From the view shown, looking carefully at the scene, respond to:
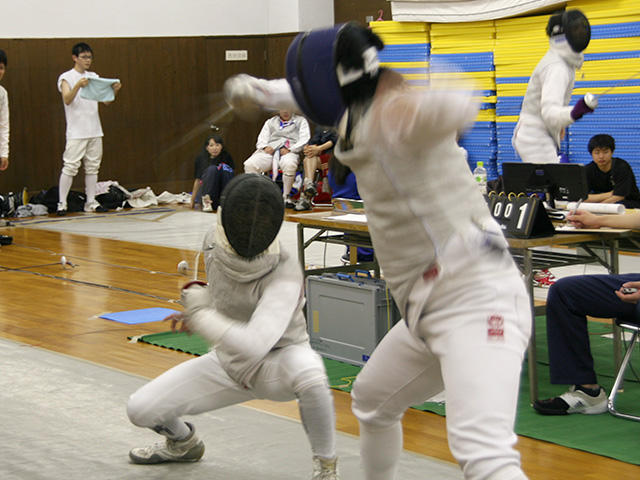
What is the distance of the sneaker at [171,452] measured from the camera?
313 centimetres

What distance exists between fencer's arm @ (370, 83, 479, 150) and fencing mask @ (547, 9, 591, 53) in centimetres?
363

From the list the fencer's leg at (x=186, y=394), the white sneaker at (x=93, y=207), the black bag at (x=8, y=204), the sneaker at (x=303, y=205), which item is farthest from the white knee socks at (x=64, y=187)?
the fencer's leg at (x=186, y=394)

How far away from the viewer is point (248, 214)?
8.95ft

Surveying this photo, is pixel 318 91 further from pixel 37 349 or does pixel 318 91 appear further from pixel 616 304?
pixel 37 349

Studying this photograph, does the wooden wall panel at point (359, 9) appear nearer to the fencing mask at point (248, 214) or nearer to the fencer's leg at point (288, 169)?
the fencer's leg at point (288, 169)

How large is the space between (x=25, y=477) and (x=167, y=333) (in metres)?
2.03

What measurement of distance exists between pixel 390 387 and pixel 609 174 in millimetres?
5456

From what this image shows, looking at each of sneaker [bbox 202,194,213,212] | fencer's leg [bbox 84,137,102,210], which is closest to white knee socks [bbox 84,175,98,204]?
fencer's leg [bbox 84,137,102,210]

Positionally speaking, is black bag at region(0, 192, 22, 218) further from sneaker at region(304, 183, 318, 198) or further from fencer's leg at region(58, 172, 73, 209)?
sneaker at region(304, 183, 318, 198)

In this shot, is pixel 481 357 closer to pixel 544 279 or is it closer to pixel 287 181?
pixel 544 279

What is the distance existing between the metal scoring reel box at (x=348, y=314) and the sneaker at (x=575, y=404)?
2.90 feet

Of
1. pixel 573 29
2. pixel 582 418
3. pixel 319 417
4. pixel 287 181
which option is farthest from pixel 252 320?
pixel 287 181

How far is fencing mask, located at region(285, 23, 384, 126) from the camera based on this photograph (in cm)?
182

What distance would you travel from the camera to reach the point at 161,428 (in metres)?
3.04
